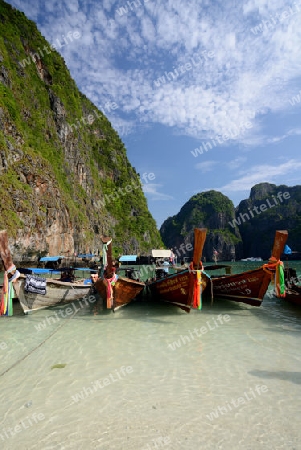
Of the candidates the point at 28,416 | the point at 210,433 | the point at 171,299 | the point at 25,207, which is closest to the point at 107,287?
the point at 171,299

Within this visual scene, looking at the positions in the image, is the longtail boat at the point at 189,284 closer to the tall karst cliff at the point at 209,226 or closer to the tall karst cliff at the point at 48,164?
the tall karst cliff at the point at 48,164

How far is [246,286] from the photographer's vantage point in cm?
1190

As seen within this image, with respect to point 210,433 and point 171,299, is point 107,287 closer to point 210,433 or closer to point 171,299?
point 171,299

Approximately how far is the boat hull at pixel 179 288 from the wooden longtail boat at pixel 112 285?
1.16 meters

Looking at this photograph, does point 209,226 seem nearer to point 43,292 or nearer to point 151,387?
point 43,292

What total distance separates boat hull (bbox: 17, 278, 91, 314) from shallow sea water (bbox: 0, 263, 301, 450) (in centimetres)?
189

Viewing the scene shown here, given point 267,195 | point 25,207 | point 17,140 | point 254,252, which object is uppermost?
point 267,195

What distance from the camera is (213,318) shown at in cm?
1066

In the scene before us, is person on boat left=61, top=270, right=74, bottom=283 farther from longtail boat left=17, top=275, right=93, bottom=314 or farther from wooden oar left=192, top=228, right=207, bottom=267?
wooden oar left=192, top=228, right=207, bottom=267

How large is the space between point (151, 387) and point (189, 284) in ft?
19.4

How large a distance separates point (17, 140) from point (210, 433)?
42857mm

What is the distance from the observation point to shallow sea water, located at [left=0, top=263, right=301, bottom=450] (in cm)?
355

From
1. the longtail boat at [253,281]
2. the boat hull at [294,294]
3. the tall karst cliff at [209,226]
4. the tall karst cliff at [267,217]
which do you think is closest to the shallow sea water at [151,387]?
the longtail boat at [253,281]

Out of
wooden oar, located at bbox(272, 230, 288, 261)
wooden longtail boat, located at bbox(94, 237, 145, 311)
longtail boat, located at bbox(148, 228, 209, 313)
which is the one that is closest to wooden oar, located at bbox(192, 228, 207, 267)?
longtail boat, located at bbox(148, 228, 209, 313)
